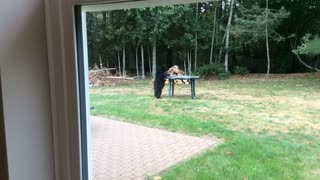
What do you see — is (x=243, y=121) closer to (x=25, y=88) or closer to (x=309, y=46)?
(x=309, y=46)

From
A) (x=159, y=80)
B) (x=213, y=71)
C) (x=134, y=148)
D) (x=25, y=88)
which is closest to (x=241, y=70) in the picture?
(x=213, y=71)

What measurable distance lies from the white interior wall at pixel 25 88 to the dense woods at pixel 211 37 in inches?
4.9

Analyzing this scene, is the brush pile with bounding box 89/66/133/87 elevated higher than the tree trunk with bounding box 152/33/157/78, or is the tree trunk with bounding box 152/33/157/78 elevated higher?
the tree trunk with bounding box 152/33/157/78

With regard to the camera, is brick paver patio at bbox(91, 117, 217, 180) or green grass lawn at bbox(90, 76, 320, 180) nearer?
green grass lawn at bbox(90, 76, 320, 180)

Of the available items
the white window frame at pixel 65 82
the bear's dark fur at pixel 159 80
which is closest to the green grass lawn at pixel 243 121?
the bear's dark fur at pixel 159 80

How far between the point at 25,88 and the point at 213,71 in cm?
42

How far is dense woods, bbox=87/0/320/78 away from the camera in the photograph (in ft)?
2.22

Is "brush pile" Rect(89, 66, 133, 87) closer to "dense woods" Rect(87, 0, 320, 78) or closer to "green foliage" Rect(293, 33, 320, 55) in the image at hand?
"dense woods" Rect(87, 0, 320, 78)

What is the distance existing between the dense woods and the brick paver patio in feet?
0.47

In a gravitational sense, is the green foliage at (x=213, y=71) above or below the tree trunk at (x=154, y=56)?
below

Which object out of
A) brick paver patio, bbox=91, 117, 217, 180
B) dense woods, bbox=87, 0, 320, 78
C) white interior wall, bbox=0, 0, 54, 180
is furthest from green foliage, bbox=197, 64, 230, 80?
white interior wall, bbox=0, 0, 54, 180

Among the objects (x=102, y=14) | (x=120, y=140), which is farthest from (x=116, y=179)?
(x=102, y=14)

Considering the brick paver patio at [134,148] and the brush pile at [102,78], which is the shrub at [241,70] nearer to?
the brick paver patio at [134,148]

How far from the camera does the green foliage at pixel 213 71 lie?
0.75m
